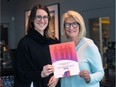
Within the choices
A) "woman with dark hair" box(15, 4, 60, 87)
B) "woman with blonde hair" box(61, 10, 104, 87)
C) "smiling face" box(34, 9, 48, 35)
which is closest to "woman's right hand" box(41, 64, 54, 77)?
"woman with dark hair" box(15, 4, 60, 87)

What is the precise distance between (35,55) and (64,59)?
8.6 inches

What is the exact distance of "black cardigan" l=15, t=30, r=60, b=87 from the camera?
6.20 ft

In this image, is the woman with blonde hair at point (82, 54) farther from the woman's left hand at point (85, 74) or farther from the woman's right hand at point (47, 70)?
the woman's right hand at point (47, 70)

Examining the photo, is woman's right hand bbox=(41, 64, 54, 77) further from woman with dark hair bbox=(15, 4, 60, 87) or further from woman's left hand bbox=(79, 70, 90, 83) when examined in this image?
woman's left hand bbox=(79, 70, 90, 83)

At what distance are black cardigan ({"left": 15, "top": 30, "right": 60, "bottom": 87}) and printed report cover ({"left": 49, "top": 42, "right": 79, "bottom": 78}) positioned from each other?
0.43 feet

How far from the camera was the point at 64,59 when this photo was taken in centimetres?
188

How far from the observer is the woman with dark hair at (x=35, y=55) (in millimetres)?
1891

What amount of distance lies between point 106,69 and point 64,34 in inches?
116

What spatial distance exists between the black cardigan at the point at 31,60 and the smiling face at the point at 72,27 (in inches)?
9.8

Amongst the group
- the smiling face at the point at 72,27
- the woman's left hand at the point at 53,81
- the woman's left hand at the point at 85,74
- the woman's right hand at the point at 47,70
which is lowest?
the woman's left hand at the point at 53,81

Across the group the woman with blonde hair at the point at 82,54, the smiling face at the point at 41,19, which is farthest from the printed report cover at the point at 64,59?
the smiling face at the point at 41,19

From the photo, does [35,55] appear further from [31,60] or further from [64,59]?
[64,59]

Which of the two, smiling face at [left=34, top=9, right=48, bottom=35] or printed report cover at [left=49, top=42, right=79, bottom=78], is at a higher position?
smiling face at [left=34, top=9, right=48, bottom=35]

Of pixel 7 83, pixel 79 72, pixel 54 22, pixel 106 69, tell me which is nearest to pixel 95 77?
pixel 79 72
